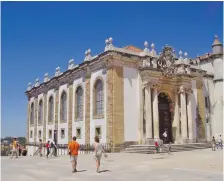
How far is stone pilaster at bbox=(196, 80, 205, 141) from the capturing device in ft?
99.8

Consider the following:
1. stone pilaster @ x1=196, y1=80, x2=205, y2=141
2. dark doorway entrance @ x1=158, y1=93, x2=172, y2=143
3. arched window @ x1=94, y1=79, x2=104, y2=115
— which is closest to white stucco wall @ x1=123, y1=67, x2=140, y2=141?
arched window @ x1=94, y1=79, x2=104, y2=115

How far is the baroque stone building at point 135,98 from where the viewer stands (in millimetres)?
24297

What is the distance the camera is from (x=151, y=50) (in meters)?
26.8

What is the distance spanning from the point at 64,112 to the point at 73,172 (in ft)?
→ 67.6

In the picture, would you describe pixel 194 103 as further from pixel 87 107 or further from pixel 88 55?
pixel 88 55

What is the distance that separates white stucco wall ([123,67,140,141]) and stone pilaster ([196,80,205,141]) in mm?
8999

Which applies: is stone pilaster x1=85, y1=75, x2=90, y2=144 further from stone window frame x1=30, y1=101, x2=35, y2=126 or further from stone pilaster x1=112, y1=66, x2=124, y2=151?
stone window frame x1=30, y1=101, x2=35, y2=126

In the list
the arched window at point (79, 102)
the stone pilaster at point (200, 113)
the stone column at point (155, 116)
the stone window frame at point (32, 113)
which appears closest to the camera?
the stone column at point (155, 116)

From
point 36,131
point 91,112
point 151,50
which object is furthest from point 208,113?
point 36,131

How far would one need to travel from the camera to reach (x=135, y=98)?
25250 mm

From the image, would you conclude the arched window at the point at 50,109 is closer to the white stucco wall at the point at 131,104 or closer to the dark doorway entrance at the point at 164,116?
the white stucco wall at the point at 131,104

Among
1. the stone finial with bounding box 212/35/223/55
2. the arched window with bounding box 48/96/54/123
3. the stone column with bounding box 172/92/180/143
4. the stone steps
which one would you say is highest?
the stone finial with bounding box 212/35/223/55

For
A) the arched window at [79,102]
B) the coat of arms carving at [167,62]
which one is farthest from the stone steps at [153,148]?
the arched window at [79,102]

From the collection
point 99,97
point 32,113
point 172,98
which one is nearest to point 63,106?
point 99,97
